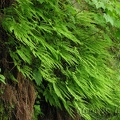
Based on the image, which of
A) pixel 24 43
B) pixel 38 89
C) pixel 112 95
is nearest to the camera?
pixel 24 43

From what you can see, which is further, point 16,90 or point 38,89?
point 38,89

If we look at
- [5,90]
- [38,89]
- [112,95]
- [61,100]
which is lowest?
[112,95]

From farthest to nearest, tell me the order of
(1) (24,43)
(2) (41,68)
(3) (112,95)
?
(3) (112,95) → (2) (41,68) → (1) (24,43)

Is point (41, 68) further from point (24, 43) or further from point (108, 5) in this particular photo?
point (108, 5)

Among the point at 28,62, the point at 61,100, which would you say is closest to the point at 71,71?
the point at 61,100

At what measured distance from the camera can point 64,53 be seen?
2.25m

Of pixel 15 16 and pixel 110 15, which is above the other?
pixel 15 16

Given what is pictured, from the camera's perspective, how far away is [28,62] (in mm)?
2057

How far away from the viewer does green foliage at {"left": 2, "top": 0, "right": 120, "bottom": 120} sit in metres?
2.06

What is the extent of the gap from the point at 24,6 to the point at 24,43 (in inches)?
10.7

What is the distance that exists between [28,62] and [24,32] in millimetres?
218

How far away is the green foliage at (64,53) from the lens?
2057 mm

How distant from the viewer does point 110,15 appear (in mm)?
2232

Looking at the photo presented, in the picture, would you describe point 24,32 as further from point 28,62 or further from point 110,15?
point 110,15
